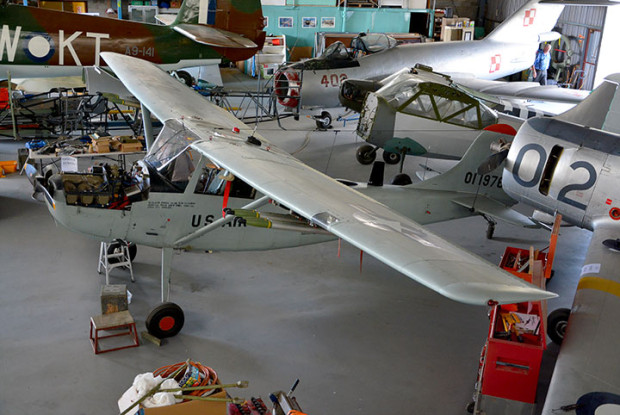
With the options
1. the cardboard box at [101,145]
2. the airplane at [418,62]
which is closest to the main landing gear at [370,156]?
the airplane at [418,62]

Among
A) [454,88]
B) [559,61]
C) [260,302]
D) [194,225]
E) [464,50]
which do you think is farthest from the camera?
[559,61]

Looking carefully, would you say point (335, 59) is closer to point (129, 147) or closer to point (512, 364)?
point (129, 147)

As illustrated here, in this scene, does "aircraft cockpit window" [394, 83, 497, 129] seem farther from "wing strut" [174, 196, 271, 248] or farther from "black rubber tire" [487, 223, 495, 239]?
"wing strut" [174, 196, 271, 248]

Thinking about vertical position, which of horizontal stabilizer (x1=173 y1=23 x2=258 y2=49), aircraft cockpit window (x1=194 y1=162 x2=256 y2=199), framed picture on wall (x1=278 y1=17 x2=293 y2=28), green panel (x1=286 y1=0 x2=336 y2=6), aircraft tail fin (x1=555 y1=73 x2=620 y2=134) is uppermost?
green panel (x1=286 y1=0 x2=336 y2=6)

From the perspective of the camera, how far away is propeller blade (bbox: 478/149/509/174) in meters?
8.01

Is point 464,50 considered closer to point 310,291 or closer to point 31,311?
point 310,291

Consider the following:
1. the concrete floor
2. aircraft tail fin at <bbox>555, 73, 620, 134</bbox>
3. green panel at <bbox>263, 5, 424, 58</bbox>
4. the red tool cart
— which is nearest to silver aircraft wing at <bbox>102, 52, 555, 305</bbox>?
the red tool cart

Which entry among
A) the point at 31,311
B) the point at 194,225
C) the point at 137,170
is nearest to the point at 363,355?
the point at 194,225

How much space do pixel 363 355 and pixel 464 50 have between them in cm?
1335

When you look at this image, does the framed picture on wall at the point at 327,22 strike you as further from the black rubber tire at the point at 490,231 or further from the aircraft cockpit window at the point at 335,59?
the black rubber tire at the point at 490,231

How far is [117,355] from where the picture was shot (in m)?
6.49

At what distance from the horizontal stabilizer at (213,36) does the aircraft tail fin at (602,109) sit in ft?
23.8

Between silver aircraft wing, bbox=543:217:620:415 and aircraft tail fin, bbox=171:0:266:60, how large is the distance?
9565 mm

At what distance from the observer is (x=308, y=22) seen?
24859 mm
